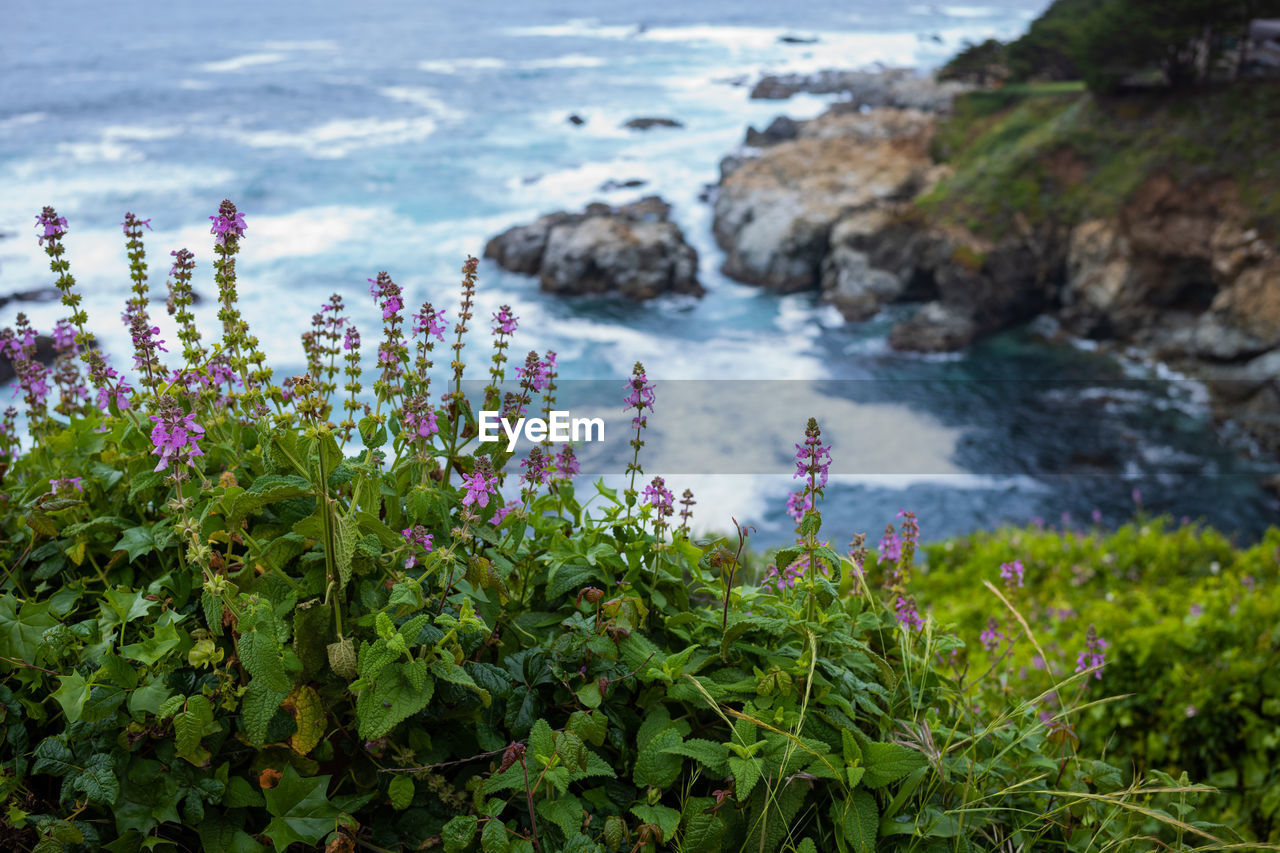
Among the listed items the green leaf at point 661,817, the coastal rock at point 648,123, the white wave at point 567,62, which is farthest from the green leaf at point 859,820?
the white wave at point 567,62

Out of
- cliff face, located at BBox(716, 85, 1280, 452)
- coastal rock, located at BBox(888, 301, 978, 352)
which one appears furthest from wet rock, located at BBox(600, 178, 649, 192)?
coastal rock, located at BBox(888, 301, 978, 352)

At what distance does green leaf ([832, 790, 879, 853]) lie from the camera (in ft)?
5.85

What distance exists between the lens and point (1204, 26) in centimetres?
2455

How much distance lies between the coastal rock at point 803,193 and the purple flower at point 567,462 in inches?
857

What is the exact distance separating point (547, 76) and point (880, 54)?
15.9m

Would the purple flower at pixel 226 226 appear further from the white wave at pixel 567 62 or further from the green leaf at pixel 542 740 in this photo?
the white wave at pixel 567 62

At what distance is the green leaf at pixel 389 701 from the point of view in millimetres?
1580

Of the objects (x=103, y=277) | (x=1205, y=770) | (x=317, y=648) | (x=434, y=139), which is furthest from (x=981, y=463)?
(x=434, y=139)

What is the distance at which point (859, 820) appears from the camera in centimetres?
180

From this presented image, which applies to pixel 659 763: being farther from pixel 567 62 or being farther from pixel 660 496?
pixel 567 62

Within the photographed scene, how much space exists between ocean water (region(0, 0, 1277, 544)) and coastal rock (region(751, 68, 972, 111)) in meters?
1.33

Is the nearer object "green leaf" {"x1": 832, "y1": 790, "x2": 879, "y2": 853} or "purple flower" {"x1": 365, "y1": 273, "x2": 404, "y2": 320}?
"green leaf" {"x1": 832, "y1": 790, "x2": 879, "y2": 853}

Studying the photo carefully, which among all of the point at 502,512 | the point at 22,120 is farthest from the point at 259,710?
the point at 22,120

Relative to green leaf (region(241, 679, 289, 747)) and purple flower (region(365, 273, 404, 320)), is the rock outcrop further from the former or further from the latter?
green leaf (region(241, 679, 289, 747))
